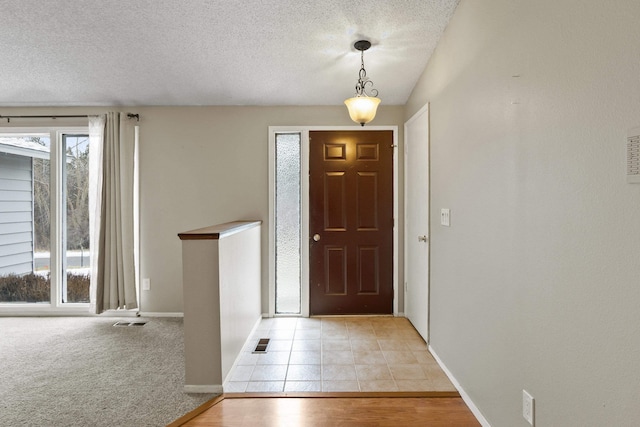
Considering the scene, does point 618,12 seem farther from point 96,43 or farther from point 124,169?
point 124,169

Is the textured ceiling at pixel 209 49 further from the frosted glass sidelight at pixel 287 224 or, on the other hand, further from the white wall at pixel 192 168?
the frosted glass sidelight at pixel 287 224

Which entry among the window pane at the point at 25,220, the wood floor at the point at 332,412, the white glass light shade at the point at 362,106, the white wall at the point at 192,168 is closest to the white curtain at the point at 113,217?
the white wall at the point at 192,168

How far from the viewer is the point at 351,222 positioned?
3561 mm

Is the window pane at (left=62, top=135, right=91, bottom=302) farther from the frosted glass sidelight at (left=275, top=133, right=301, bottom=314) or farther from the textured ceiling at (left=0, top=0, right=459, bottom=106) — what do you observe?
the frosted glass sidelight at (left=275, top=133, right=301, bottom=314)

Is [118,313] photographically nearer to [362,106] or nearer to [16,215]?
[16,215]

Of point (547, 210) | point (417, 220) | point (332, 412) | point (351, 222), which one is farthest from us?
point (351, 222)

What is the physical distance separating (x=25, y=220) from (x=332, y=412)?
403cm

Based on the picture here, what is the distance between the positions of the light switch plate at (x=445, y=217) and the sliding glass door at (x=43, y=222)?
3783 millimetres

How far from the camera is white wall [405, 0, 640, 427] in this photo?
96cm

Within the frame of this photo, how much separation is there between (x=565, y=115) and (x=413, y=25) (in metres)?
1.41

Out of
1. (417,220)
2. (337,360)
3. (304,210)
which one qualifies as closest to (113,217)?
(304,210)

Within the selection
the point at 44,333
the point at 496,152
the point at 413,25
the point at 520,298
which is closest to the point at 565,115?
the point at 496,152

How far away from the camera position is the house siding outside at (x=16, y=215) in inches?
144

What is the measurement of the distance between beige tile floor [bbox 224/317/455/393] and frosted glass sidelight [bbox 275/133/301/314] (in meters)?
0.33
